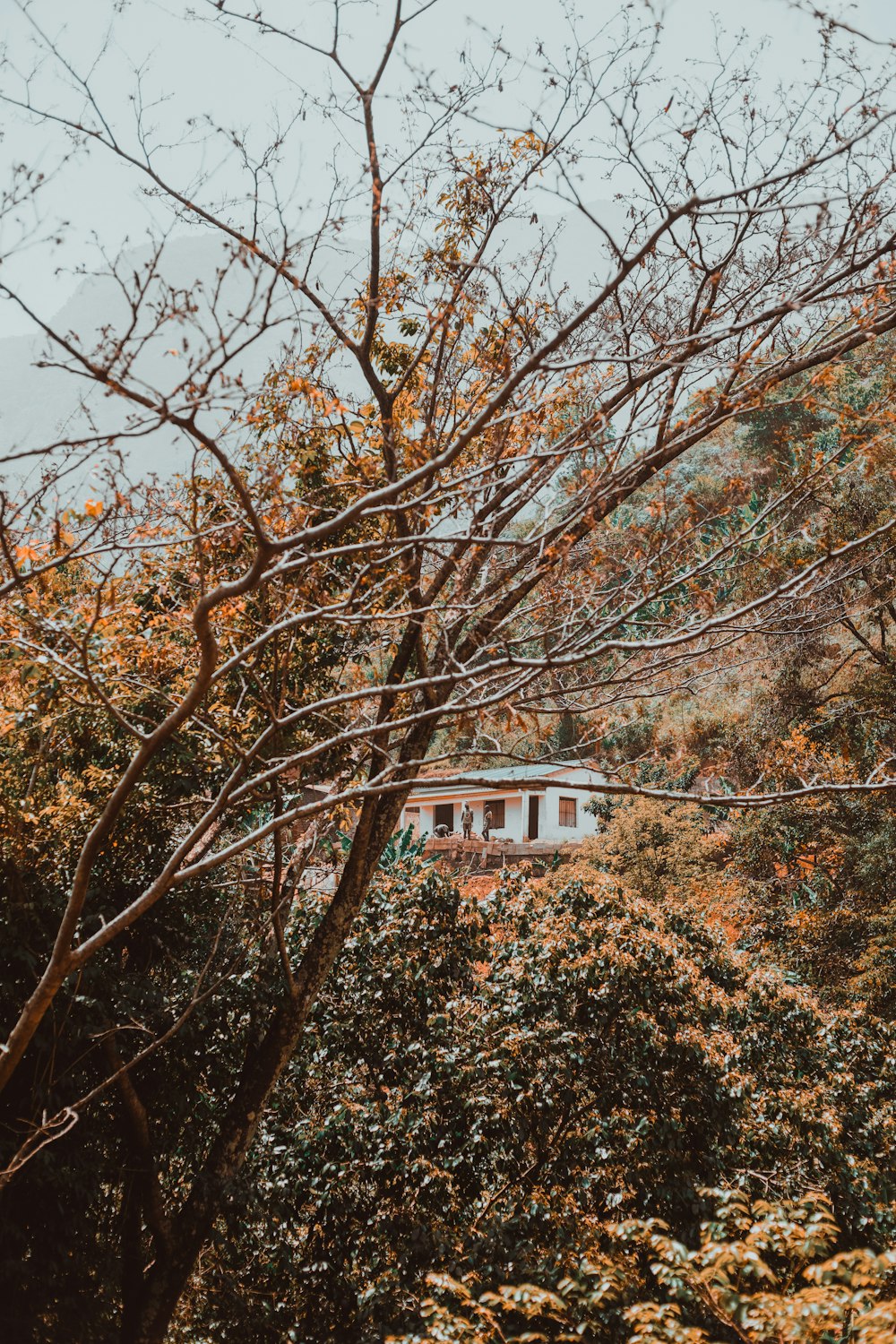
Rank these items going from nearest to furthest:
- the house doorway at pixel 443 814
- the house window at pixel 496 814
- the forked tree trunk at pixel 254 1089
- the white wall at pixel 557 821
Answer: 1. the forked tree trunk at pixel 254 1089
2. the white wall at pixel 557 821
3. the house window at pixel 496 814
4. the house doorway at pixel 443 814

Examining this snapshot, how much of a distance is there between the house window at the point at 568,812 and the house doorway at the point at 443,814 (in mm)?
3941

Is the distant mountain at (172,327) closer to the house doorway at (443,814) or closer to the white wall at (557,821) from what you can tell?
the white wall at (557,821)

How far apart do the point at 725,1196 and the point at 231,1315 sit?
3.01m

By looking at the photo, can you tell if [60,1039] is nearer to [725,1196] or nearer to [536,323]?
[725,1196]

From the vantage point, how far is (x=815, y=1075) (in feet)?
21.1

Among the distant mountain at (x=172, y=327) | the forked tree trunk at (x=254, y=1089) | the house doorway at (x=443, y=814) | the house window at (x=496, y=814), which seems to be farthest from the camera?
the house doorway at (x=443, y=814)

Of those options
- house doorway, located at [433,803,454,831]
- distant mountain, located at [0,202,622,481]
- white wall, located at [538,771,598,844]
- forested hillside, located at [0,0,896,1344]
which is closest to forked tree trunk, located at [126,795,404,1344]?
forested hillside, located at [0,0,896,1344]

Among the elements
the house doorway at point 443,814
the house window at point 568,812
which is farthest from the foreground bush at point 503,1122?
the house doorway at point 443,814

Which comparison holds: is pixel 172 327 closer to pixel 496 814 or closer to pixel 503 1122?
pixel 503 1122

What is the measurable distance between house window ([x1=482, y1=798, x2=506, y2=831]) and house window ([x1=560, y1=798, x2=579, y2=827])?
1706 mm

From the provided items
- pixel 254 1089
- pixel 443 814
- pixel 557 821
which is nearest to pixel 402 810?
pixel 254 1089

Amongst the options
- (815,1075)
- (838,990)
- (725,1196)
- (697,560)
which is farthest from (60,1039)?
(838,990)

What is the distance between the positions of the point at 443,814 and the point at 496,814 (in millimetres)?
2583

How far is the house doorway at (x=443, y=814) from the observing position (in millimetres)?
29234
